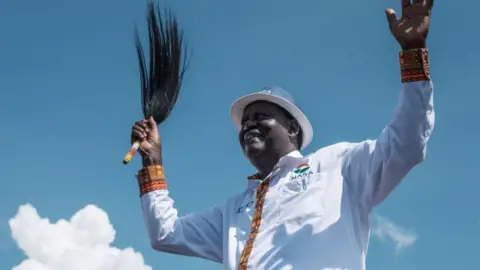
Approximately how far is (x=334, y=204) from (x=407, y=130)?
987 mm

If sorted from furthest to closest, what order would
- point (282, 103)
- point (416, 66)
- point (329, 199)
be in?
point (282, 103) < point (329, 199) < point (416, 66)

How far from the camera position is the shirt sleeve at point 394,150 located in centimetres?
531

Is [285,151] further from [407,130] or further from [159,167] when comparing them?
[407,130]

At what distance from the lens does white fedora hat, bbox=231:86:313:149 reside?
23.0 ft

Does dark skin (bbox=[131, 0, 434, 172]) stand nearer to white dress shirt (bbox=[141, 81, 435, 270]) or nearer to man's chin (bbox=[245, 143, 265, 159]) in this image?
man's chin (bbox=[245, 143, 265, 159])

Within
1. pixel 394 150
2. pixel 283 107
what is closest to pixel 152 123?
pixel 283 107

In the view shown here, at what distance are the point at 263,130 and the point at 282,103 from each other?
34 cm

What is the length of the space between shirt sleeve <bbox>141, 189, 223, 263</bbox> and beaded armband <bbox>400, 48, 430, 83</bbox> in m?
2.58

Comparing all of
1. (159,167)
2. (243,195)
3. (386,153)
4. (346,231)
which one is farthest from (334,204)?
(159,167)

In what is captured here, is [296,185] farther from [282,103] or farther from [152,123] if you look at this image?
[152,123]

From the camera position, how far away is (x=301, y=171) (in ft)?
21.1

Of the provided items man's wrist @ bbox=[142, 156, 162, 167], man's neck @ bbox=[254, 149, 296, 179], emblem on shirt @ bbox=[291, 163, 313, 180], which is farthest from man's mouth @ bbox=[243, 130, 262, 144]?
man's wrist @ bbox=[142, 156, 162, 167]

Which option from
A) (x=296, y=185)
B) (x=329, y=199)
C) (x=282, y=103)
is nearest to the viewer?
(x=329, y=199)

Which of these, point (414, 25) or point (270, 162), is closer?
point (414, 25)
